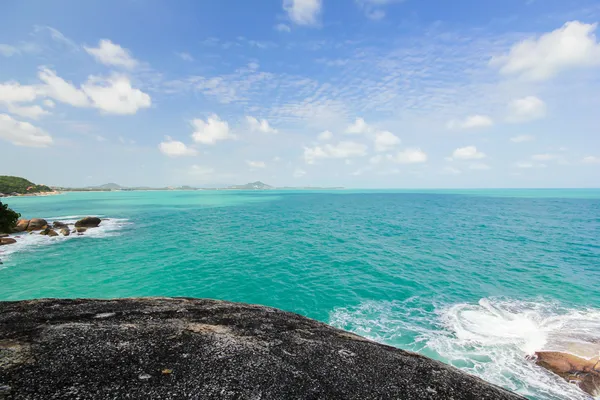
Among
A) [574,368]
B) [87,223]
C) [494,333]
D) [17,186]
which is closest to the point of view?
[574,368]

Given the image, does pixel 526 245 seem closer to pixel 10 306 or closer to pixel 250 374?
pixel 250 374

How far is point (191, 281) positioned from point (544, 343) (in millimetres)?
29955

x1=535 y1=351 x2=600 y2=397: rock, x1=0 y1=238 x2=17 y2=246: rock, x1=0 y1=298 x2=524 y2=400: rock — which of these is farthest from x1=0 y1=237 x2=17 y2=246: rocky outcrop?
x1=535 y1=351 x2=600 y2=397: rock

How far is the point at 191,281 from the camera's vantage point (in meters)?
25.5

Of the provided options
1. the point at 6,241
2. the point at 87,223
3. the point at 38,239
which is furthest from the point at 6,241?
the point at 87,223

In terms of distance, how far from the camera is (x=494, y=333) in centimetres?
1744

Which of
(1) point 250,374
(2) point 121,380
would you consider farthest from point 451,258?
(2) point 121,380

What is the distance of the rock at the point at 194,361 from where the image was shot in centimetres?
560

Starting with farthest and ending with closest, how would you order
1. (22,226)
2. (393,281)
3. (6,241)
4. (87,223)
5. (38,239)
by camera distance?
(87,223), (22,226), (38,239), (6,241), (393,281)

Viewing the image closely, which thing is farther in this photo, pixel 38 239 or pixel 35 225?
pixel 35 225

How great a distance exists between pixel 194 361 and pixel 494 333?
69.7 ft

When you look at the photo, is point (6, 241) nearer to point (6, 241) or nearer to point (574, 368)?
point (6, 241)

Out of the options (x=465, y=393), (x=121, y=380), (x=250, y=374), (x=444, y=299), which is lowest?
(x=444, y=299)

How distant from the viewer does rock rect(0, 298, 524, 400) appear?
18.4 feet
